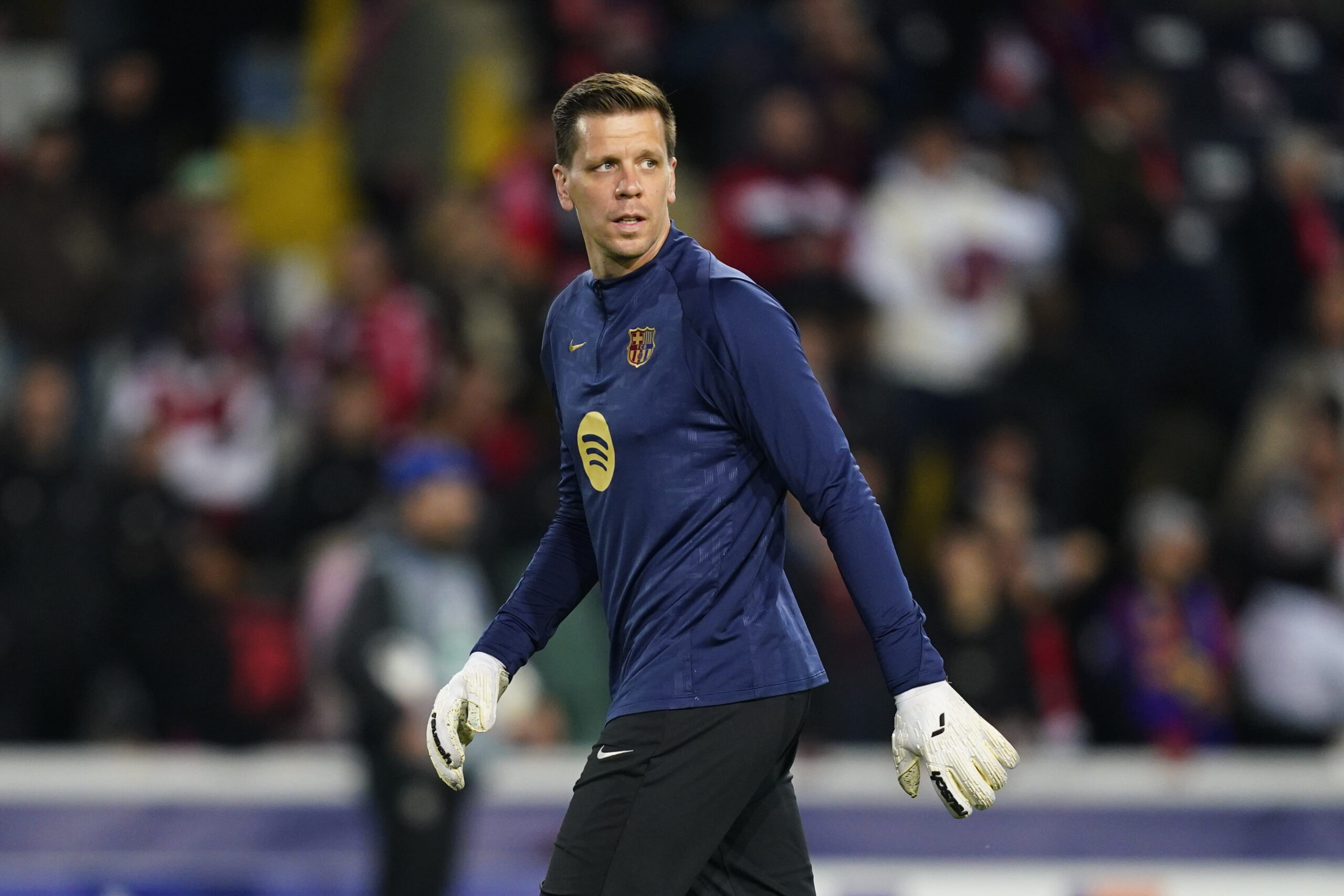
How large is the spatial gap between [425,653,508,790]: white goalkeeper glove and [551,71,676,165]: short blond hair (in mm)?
1005

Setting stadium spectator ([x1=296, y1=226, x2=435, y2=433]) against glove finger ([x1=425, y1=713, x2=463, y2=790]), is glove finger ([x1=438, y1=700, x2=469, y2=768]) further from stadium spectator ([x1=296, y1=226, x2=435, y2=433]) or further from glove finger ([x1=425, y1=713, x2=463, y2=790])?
stadium spectator ([x1=296, y1=226, x2=435, y2=433])

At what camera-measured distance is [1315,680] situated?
7.77 metres

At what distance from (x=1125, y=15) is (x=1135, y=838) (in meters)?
6.48

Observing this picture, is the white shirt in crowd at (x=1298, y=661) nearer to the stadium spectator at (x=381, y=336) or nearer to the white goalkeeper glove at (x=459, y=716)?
the stadium spectator at (x=381, y=336)

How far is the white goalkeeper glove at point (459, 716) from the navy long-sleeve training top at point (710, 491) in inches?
10.1

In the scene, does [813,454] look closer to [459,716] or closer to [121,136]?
[459,716]

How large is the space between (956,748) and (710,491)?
63cm

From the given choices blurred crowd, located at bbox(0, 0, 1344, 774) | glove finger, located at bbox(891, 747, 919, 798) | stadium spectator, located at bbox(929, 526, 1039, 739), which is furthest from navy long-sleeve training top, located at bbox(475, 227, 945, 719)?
stadium spectator, located at bbox(929, 526, 1039, 739)

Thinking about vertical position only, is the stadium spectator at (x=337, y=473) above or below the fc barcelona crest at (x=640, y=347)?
below

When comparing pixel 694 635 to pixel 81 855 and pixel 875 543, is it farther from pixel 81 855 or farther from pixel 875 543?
pixel 81 855

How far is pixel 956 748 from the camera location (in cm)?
308

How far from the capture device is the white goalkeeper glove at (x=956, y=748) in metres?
3.07

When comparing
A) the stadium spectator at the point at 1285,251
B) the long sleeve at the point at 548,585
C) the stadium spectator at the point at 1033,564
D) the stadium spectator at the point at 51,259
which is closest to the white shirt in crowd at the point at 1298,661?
the stadium spectator at the point at 1033,564

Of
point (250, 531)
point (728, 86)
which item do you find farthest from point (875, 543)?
point (728, 86)
